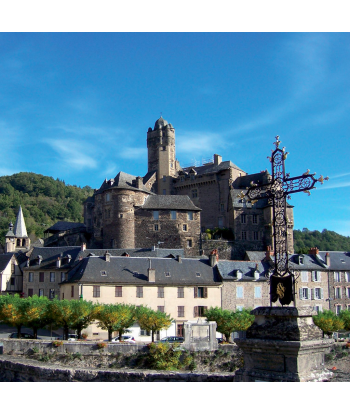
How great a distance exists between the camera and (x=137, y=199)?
2188 inches

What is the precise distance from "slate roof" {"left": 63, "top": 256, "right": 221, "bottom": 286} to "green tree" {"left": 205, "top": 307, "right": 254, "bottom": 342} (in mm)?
5602

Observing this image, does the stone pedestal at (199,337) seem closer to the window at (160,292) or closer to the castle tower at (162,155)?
the window at (160,292)

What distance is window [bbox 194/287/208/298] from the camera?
38625 mm

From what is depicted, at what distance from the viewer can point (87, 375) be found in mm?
15031

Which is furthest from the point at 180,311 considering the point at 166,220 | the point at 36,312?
the point at 166,220

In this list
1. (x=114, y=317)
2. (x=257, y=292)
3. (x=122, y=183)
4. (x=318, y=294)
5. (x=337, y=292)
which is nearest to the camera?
(x=114, y=317)

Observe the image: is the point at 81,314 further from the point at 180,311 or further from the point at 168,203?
the point at 168,203

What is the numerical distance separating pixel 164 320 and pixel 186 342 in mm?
3512

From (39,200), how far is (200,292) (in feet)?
322

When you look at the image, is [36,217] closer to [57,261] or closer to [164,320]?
[57,261]

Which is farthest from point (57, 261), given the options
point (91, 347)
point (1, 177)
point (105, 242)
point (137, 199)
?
point (1, 177)

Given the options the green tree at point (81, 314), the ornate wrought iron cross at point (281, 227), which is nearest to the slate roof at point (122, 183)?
the green tree at point (81, 314)

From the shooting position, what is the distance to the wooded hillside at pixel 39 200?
117125 mm

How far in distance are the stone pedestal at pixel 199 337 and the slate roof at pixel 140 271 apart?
8737 millimetres
